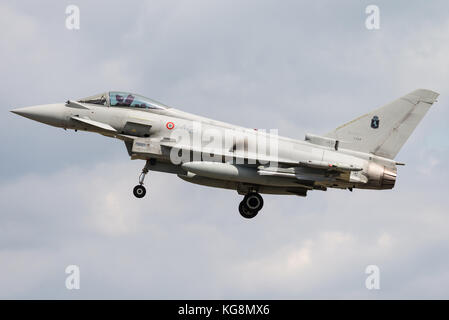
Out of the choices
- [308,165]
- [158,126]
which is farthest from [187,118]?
→ [308,165]

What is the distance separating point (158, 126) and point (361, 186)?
26.2 feet

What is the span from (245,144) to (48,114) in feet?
24.6

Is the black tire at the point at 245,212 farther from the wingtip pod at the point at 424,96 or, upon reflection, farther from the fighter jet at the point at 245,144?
the wingtip pod at the point at 424,96

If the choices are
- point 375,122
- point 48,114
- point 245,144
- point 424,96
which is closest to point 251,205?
point 245,144

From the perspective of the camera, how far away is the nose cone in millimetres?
27469

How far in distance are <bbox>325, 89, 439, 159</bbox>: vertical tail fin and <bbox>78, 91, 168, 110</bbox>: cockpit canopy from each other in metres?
6.99

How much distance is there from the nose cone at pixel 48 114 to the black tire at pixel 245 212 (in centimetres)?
748

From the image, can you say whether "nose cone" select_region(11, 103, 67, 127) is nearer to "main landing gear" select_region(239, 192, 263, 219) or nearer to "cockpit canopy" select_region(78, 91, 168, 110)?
"cockpit canopy" select_region(78, 91, 168, 110)

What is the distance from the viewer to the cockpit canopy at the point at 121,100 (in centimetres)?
2777

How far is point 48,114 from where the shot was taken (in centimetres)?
2748

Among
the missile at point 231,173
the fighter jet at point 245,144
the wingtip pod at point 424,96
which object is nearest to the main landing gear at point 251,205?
the fighter jet at point 245,144

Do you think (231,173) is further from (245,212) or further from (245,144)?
(245,212)

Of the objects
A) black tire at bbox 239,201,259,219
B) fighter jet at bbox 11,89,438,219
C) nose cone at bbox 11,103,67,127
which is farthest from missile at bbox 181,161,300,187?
nose cone at bbox 11,103,67,127

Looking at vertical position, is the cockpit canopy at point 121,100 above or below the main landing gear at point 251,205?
above
